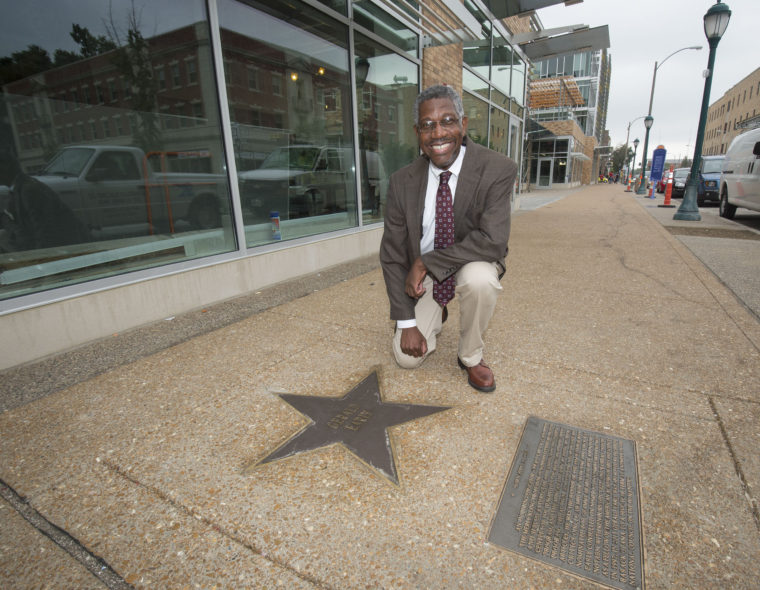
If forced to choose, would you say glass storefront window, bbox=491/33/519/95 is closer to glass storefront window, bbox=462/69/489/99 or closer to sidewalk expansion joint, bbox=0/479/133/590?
glass storefront window, bbox=462/69/489/99

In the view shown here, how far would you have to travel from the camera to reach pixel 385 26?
255 inches

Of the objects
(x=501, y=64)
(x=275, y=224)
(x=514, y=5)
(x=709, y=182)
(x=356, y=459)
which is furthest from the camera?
(x=709, y=182)

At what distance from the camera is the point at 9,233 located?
10.4 ft

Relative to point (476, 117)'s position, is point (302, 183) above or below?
below

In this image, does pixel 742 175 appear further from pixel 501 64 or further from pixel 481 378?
pixel 481 378

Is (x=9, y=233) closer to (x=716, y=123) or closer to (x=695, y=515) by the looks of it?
(x=695, y=515)

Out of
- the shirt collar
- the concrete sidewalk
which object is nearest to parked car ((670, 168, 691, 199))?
the concrete sidewalk

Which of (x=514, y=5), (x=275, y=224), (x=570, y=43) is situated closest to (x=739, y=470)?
(x=275, y=224)

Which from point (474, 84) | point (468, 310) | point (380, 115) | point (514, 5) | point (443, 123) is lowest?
point (468, 310)

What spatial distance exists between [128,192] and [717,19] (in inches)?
470

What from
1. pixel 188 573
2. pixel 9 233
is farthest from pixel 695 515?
pixel 9 233

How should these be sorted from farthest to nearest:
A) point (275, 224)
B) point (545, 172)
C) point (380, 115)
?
point (545, 172)
point (380, 115)
point (275, 224)

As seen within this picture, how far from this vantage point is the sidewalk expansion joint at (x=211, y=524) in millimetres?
1373

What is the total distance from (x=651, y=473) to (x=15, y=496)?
2.74m
